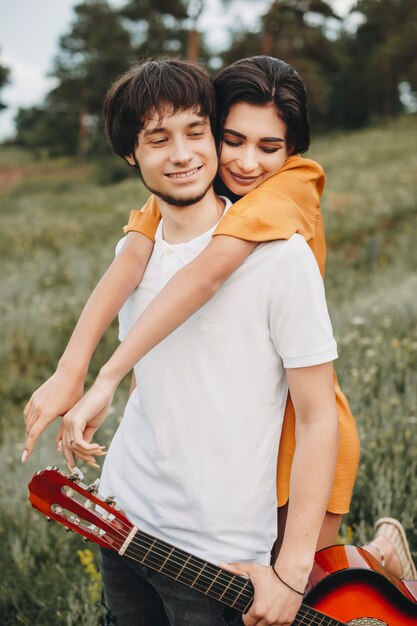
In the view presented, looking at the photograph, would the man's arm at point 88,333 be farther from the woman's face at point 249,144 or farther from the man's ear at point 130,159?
the woman's face at point 249,144

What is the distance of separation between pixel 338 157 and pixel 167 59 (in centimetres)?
2134

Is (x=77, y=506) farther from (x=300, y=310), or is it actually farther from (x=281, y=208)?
(x=281, y=208)

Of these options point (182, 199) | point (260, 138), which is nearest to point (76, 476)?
point (182, 199)

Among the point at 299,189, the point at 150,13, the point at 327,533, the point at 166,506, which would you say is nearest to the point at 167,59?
the point at 299,189

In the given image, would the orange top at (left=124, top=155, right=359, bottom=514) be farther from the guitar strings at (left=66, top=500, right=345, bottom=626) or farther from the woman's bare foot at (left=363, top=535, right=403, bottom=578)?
the woman's bare foot at (left=363, top=535, right=403, bottom=578)

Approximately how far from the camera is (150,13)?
31.9 m

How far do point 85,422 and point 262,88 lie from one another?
3.99ft

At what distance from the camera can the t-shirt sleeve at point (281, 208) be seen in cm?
178

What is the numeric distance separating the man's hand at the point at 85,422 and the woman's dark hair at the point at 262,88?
A: 3.22 ft

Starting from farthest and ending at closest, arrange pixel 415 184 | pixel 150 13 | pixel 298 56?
pixel 298 56
pixel 150 13
pixel 415 184

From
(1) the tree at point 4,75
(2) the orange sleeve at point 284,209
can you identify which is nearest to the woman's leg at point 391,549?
(2) the orange sleeve at point 284,209

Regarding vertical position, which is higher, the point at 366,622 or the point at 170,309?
the point at 170,309

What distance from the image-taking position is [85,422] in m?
1.78

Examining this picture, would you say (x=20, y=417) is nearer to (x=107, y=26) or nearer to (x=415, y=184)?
(x=415, y=184)
